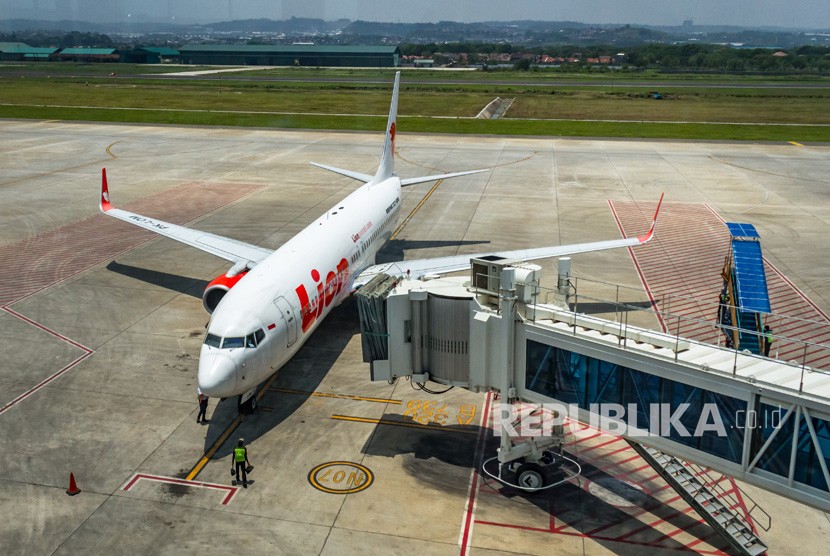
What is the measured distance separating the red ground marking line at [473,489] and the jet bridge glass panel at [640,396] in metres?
4.11

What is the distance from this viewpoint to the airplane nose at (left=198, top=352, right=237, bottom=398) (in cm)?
2503

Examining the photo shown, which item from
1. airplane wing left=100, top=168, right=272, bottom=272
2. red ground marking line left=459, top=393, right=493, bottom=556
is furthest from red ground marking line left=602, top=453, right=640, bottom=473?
airplane wing left=100, top=168, right=272, bottom=272

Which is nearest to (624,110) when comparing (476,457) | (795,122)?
(795,122)

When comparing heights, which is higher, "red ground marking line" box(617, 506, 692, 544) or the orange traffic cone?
the orange traffic cone

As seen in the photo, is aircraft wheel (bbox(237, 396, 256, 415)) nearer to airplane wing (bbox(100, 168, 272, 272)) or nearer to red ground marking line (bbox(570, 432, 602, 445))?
airplane wing (bbox(100, 168, 272, 272))

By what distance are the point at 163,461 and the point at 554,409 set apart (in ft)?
42.9

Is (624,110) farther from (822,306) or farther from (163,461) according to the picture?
(163,461)

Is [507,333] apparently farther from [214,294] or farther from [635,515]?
[214,294]

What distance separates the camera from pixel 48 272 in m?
44.6

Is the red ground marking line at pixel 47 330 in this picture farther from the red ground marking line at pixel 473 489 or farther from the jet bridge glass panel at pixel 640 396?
the jet bridge glass panel at pixel 640 396

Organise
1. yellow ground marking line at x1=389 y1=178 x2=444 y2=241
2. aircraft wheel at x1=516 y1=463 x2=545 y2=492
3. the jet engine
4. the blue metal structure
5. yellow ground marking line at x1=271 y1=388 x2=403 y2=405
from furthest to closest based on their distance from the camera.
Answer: yellow ground marking line at x1=389 y1=178 x2=444 y2=241, the jet engine, the blue metal structure, yellow ground marking line at x1=271 y1=388 x2=403 y2=405, aircraft wheel at x1=516 y1=463 x2=545 y2=492

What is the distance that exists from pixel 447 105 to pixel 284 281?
111m

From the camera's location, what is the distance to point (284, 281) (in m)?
29.0

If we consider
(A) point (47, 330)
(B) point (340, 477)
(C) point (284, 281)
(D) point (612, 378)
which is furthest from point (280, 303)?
(A) point (47, 330)
